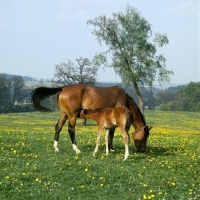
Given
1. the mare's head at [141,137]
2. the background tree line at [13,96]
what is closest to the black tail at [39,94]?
the mare's head at [141,137]

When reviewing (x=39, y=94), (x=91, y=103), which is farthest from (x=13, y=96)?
(x=91, y=103)

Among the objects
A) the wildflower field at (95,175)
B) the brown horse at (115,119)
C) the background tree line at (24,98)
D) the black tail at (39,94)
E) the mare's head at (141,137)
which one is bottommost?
the wildflower field at (95,175)

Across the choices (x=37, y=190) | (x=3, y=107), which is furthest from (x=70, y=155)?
(x=3, y=107)

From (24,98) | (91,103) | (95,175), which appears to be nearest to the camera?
(95,175)

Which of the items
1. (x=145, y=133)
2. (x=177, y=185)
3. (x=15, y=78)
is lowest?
(x=177, y=185)

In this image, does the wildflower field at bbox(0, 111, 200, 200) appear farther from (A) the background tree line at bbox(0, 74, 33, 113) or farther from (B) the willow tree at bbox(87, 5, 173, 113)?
(A) the background tree line at bbox(0, 74, 33, 113)

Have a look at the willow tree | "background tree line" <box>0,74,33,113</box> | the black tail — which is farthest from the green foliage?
"background tree line" <box>0,74,33,113</box>

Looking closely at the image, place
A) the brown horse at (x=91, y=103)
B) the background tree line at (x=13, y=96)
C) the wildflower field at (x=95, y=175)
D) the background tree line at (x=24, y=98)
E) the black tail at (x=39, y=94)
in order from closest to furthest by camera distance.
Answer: the wildflower field at (x=95, y=175) → the brown horse at (x=91, y=103) → the black tail at (x=39, y=94) → the background tree line at (x=13, y=96) → the background tree line at (x=24, y=98)

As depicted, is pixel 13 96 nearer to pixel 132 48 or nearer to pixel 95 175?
pixel 132 48

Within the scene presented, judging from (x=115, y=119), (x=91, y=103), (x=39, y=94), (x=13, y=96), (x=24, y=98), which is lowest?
(x=115, y=119)

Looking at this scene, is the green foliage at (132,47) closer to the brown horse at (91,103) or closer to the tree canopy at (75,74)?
the tree canopy at (75,74)

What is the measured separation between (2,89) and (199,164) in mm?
92013

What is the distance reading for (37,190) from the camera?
8.73 metres

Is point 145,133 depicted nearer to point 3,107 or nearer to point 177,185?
point 177,185
